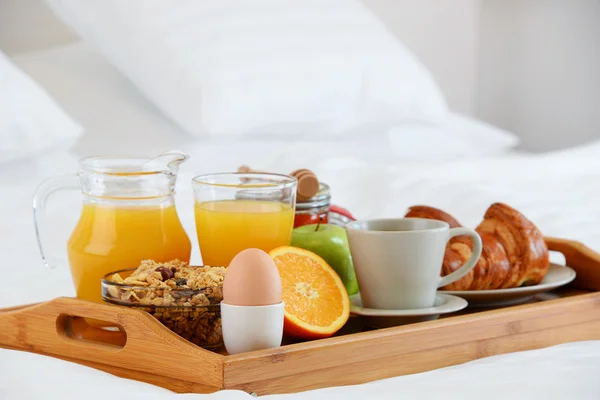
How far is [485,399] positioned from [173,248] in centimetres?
38

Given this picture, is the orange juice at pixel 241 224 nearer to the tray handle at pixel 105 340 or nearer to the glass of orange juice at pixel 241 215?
the glass of orange juice at pixel 241 215

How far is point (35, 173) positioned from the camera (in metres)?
1.63

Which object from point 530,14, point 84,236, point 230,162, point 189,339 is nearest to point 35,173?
point 230,162

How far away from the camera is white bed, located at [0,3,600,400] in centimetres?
71

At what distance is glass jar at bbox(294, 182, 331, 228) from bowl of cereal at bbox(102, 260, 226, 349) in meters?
0.27

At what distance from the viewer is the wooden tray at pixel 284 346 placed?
683mm

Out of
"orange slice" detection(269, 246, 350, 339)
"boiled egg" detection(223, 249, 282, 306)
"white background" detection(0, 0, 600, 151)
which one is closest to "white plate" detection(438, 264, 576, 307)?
"orange slice" detection(269, 246, 350, 339)

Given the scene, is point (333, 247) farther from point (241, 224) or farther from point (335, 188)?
point (335, 188)

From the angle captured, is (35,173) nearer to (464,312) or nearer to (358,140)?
(358,140)

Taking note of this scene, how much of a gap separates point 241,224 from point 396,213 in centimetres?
68

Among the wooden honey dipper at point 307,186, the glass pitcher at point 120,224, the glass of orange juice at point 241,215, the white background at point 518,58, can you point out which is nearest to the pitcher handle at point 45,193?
the glass pitcher at point 120,224

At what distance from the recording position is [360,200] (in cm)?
161

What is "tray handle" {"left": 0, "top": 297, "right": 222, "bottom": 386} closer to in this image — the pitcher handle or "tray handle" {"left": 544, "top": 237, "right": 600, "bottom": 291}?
the pitcher handle

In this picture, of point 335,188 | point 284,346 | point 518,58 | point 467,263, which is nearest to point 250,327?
point 284,346
